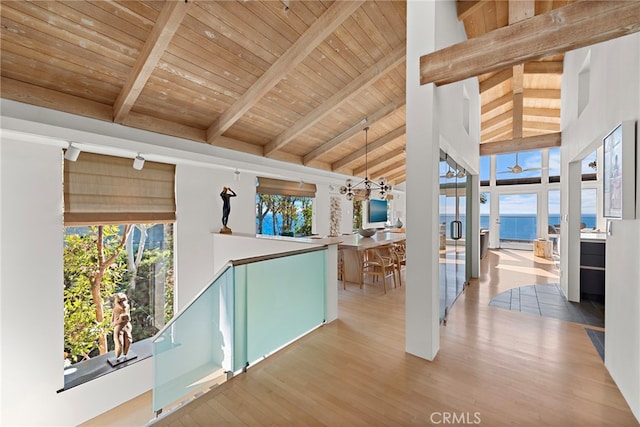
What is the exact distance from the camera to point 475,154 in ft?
16.9

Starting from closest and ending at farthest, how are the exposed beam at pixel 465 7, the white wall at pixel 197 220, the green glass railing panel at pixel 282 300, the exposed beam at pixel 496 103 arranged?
the green glass railing panel at pixel 282 300 → the exposed beam at pixel 465 7 → the white wall at pixel 197 220 → the exposed beam at pixel 496 103

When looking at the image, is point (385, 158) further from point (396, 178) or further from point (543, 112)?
Answer: point (543, 112)

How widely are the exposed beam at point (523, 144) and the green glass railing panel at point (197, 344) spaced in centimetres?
551

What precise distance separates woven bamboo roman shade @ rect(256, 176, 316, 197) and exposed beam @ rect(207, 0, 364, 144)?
1.86 metres

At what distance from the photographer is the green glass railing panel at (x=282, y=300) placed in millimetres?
2520

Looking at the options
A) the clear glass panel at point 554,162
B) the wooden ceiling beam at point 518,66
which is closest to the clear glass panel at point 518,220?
the clear glass panel at point 554,162

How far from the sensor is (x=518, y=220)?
893cm

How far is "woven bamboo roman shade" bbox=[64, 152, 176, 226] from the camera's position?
3467 mm

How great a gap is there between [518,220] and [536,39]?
866cm

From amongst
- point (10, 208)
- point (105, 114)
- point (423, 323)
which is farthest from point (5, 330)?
point (423, 323)

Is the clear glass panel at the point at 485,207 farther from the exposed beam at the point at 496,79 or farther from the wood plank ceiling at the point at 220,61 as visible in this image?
the exposed beam at the point at 496,79

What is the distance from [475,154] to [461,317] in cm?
321

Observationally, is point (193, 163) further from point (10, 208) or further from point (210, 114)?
point (10, 208)

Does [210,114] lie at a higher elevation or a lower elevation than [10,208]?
higher
